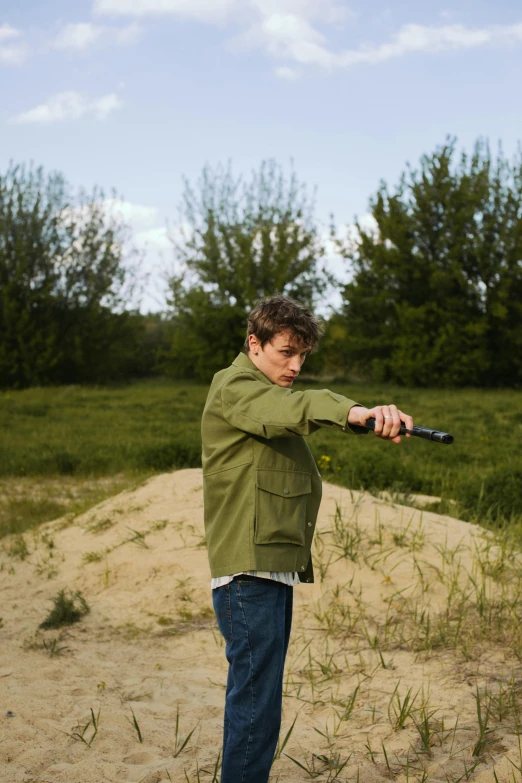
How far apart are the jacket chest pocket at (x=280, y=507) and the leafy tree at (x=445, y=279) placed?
23.0 m

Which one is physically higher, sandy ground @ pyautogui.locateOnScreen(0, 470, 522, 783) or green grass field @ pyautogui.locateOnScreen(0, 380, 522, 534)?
green grass field @ pyautogui.locateOnScreen(0, 380, 522, 534)

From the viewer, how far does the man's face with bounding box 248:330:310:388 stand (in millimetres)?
2703

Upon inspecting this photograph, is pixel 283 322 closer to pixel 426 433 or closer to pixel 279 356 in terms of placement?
pixel 279 356

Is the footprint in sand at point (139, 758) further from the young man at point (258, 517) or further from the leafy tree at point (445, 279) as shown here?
the leafy tree at point (445, 279)

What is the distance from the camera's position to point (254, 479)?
264 cm

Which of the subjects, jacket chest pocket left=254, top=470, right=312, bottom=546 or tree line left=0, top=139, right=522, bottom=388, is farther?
tree line left=0, top=139, right=522, bottom=388

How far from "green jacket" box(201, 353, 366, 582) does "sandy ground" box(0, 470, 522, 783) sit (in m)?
1.17

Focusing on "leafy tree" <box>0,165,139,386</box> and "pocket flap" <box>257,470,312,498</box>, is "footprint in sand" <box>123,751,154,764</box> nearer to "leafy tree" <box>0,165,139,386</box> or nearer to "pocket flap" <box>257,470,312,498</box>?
"pocket flap" <box>257,470,312,498</box>

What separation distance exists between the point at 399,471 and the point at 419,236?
18489 millimetres

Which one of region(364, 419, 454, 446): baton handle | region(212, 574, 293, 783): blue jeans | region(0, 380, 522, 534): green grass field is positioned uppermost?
region(364, 419, 454, 446): baton handle

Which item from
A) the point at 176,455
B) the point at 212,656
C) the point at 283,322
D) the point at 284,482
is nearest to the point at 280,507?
the point at 284,482

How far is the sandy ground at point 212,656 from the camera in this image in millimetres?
3564

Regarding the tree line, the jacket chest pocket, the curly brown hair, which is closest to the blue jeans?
the jacket chest pocket

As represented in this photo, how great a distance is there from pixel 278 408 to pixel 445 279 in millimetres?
23594
